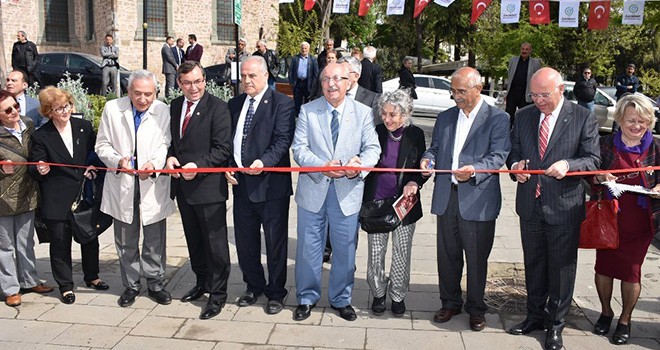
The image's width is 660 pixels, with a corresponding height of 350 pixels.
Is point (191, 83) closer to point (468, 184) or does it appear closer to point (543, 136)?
point (468, 184)

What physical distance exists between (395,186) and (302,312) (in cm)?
122

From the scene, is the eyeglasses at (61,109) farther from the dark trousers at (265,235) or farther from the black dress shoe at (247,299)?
the black dress shoe at (247,299)

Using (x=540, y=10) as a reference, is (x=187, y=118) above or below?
below

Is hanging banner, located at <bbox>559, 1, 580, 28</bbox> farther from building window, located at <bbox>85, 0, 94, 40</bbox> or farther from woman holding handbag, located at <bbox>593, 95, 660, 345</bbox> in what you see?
building window, located at <bbox>85, 0, 94, 40</bbox>

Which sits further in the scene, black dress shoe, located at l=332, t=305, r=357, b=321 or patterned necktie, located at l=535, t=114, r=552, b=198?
black dress shoe, located at l=332, t=305, r=357, b=321

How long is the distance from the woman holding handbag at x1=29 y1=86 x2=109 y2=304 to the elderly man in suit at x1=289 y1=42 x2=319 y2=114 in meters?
8.38

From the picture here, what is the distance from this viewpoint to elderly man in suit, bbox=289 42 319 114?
13.4 m

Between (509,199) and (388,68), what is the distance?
3145 centimetres

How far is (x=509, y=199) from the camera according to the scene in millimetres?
8820

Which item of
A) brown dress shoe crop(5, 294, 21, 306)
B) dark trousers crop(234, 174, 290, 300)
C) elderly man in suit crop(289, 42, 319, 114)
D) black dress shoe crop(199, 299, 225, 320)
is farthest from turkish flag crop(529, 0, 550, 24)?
brown dress shoe crop(5, 294, 21, 306)

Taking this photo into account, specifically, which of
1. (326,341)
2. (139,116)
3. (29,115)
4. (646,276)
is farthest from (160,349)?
(646,276)

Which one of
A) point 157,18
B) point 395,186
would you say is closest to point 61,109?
point 395,186

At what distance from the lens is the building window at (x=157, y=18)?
88.3ft

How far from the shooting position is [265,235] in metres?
5.06
